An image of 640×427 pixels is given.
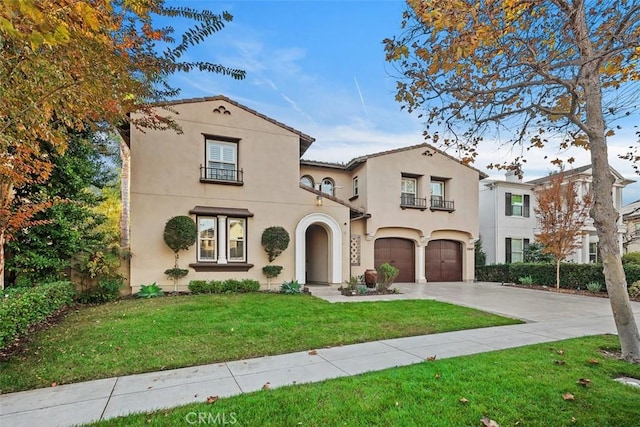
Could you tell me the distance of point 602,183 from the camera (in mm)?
5598

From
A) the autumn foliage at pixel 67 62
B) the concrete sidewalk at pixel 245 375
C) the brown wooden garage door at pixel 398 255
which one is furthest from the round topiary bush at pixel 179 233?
the brown wooden garage door at pixel 398 255

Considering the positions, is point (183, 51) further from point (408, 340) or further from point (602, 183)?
point (602, 183)

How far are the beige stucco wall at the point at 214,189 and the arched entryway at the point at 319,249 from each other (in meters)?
0.18

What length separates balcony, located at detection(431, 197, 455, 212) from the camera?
18.2 meters

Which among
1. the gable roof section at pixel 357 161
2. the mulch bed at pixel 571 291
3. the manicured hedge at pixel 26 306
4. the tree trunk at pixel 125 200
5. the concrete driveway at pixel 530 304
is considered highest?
the gable roof section at pixel 357 161

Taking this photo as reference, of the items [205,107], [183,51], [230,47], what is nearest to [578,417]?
[183,51]

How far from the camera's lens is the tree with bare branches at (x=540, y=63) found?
16.9ft

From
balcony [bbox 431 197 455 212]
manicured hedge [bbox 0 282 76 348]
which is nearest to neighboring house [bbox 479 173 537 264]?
balcony [bbox 431 197 455 212]

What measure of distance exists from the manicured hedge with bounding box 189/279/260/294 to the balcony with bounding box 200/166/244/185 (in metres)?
3.80

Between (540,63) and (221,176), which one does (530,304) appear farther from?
(221,176)

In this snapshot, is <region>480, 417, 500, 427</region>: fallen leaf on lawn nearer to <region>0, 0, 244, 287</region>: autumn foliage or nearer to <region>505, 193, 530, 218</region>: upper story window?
<region>0, 0, 244, 287</region>: autumn foliage

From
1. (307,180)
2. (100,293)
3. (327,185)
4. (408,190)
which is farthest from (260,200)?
(408,190)

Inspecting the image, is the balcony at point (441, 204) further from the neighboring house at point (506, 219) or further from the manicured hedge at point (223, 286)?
the manicured hedge at point (223, 286)

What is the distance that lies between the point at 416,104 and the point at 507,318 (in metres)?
5.95
